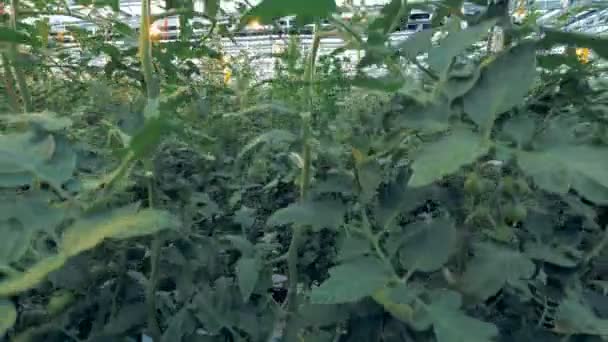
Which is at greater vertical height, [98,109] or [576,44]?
[576,44]

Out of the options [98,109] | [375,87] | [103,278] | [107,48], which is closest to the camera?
[375,87]

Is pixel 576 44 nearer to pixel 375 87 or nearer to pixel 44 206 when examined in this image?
pixel 375 87

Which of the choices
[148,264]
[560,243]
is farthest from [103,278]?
[560,243]

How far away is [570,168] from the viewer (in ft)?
1.45

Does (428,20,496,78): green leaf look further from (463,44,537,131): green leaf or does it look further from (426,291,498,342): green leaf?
(426,291,498,342): green leaf

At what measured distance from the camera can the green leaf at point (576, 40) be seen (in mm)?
494

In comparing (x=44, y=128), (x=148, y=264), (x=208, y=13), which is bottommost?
(x=148, y=264)

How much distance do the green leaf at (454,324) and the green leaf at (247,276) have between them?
0.25 metres

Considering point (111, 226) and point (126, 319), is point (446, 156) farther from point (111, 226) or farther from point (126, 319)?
point (126, 319)

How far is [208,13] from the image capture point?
0.79 meters

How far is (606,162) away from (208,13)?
1.74 ft

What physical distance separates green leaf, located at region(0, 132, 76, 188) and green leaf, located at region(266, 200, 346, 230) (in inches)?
8.0

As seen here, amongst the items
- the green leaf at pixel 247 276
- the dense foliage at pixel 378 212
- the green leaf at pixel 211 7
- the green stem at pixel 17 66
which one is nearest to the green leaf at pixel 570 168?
the dense foliage at pixel 378 212

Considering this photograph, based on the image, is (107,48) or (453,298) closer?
(453,298)
